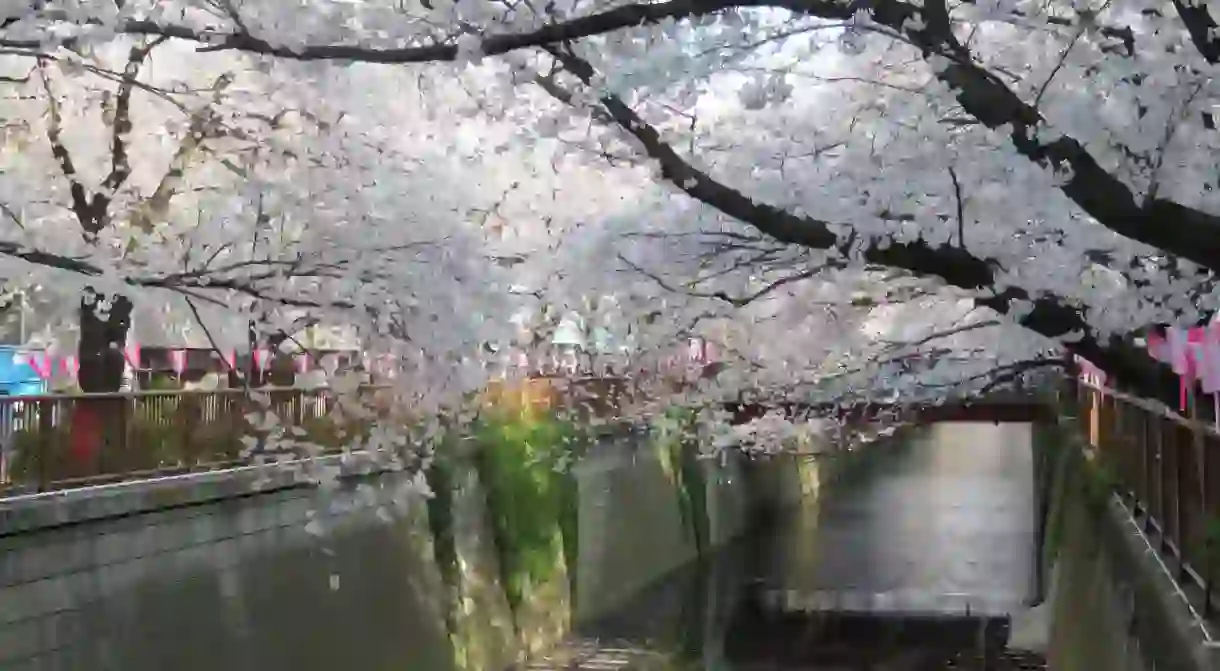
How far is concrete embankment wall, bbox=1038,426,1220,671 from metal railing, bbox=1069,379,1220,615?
153 mm

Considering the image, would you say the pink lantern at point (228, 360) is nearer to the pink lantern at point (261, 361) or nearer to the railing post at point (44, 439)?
the pink lantern at point (261, 361)

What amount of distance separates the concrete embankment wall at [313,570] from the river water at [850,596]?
146cm

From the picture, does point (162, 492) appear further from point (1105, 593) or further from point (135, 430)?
point (1105, 593)

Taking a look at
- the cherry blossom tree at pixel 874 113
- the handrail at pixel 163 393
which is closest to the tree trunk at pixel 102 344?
the handrail at pixel 163 393

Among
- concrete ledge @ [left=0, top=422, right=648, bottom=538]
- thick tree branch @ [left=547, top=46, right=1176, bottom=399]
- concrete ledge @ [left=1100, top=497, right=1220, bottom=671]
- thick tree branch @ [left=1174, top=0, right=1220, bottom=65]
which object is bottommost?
concrete ledge @ [left=1100, top=497, right=1220, bottom=671]

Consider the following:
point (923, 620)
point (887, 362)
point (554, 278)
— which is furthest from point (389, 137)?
point (923, 620)

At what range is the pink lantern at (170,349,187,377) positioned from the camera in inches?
743

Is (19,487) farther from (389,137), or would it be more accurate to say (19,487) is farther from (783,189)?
(783,189)

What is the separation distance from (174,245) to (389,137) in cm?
189

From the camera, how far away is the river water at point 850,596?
21.3 metres

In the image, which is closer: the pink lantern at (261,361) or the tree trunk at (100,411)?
the tree trunk at (100,411)

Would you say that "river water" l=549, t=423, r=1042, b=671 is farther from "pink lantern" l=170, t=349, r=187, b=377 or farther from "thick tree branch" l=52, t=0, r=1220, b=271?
"thick tree branch" l=52, t=0, r=1220, b=271

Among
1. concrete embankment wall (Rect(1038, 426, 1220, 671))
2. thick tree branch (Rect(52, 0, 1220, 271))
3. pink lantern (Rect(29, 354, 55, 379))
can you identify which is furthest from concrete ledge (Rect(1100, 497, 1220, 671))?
pink lantern (Rect(29, 354, 55, 379))

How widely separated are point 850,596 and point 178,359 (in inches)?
576
